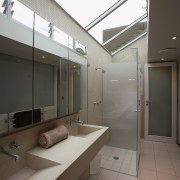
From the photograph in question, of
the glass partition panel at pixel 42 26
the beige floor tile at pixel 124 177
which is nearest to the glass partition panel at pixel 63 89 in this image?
the glass partition panel at pixel 42 26

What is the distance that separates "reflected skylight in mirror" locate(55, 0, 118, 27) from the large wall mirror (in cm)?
43

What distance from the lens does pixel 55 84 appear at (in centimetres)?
186

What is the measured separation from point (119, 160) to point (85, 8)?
2.82 metres

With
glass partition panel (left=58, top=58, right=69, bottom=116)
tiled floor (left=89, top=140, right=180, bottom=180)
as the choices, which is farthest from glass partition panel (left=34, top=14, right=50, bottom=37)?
tiled floor (left=89, top=140, right=180, bottom=180)

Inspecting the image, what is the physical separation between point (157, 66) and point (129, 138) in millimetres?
2101

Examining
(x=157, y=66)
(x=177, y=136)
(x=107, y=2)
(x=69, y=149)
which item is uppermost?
(x=107, y=2)

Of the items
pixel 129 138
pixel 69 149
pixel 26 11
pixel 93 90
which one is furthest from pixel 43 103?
pixel 129 138

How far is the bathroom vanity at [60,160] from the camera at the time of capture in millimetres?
1043

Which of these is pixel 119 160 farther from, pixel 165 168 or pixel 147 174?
pixel 165 168

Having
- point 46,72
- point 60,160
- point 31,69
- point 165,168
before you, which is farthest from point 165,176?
point 31,69

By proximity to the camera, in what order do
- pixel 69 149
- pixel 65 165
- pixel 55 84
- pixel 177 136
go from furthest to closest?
pixel 177 136
pixel 55 84
pixel 69 149
pixel 65 165

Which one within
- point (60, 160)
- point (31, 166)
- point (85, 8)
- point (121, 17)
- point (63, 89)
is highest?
point (121, 17)

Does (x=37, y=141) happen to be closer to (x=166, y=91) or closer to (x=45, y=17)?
(x=45, y=17)

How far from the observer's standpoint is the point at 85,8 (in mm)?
2445
